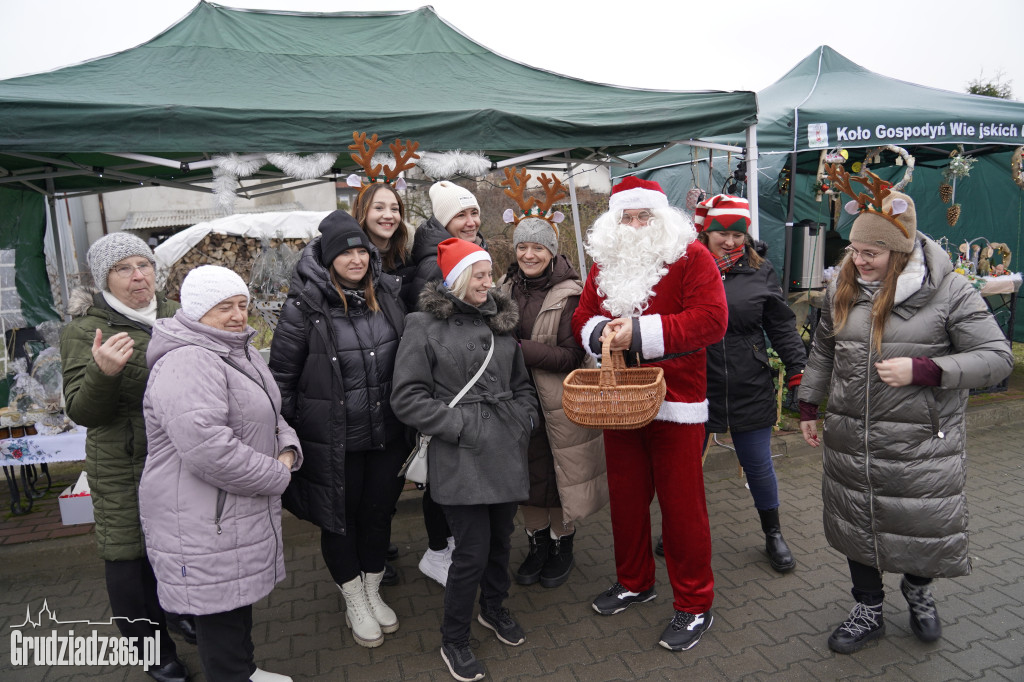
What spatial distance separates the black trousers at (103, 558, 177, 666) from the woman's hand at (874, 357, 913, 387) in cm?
308

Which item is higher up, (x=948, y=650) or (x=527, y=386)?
(x=527, y=386)

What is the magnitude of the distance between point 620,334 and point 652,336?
14 centimetres

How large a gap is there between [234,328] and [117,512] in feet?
3.18

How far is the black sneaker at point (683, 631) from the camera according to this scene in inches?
114

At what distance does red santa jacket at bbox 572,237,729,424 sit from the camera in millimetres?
2670

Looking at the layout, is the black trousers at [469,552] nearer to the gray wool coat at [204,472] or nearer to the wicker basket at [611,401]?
the wicker basket at [611,401]

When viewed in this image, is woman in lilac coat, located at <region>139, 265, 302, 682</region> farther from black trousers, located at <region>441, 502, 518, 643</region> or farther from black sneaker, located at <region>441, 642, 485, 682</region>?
black sneaker, located at <region>441, 642, 485, 682</region>

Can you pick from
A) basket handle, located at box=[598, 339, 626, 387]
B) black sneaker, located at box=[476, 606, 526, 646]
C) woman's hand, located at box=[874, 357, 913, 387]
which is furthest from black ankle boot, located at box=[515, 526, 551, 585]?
woman's hand, located at box=[874, 357, 913, 387]

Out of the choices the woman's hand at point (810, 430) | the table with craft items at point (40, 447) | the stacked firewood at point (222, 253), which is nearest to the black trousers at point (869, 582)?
the woman's hand at point (810, 430)

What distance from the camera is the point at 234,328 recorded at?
2.34 meters

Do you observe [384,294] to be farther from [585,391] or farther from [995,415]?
[995,415]

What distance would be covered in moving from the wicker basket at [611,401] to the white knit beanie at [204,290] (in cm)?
135

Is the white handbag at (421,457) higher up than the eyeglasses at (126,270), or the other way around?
the eyeglasses at (126,270)

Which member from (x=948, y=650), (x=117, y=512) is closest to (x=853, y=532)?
(x=948, y=650)
